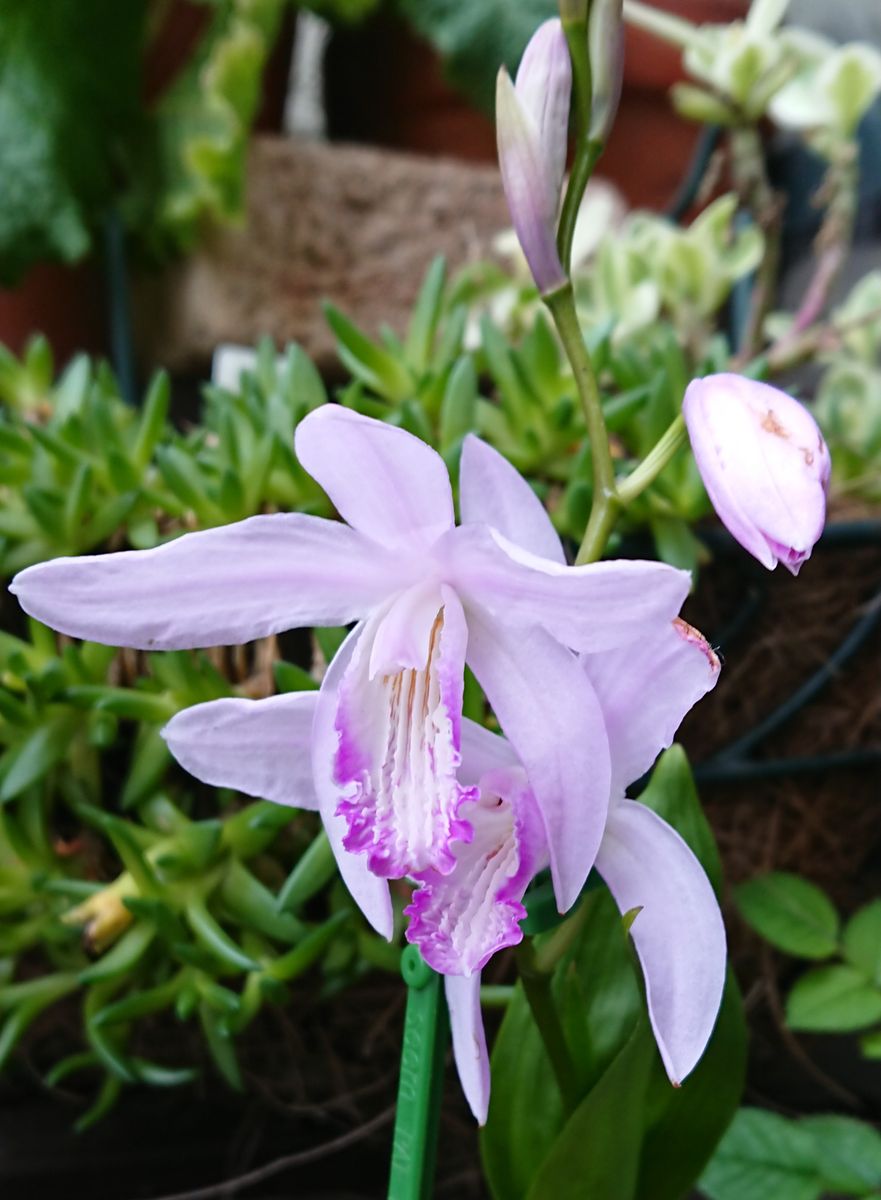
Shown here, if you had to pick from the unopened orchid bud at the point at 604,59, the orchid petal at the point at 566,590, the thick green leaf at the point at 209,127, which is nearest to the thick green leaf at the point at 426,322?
the unopened orchid bud at the point at 604,59

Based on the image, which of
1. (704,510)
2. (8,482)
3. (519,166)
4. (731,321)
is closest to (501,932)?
(519,166)

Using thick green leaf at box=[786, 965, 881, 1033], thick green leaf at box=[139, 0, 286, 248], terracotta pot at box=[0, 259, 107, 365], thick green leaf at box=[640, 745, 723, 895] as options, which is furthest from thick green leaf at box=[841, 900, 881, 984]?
terracotta pot at box=[0, 259, 107, 365]

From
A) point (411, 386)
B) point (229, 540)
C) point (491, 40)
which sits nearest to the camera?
point (229, 540)

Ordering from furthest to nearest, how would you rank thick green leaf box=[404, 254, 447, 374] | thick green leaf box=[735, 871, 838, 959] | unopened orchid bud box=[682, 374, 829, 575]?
thick green leaf box=[404, 254, 447, 374], thick green leaf box=[735, 871, 838, 959], unopened orchid bud box=[682, 374, 829, 575]

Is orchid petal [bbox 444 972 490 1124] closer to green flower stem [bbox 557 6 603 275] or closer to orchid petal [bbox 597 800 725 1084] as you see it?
orchid petal [bbox 597 800 725 1084]

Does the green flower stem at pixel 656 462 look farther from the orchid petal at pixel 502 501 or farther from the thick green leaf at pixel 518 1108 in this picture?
the thick green leaf at pixel 518 1108

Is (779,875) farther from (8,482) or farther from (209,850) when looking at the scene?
(8,482)
